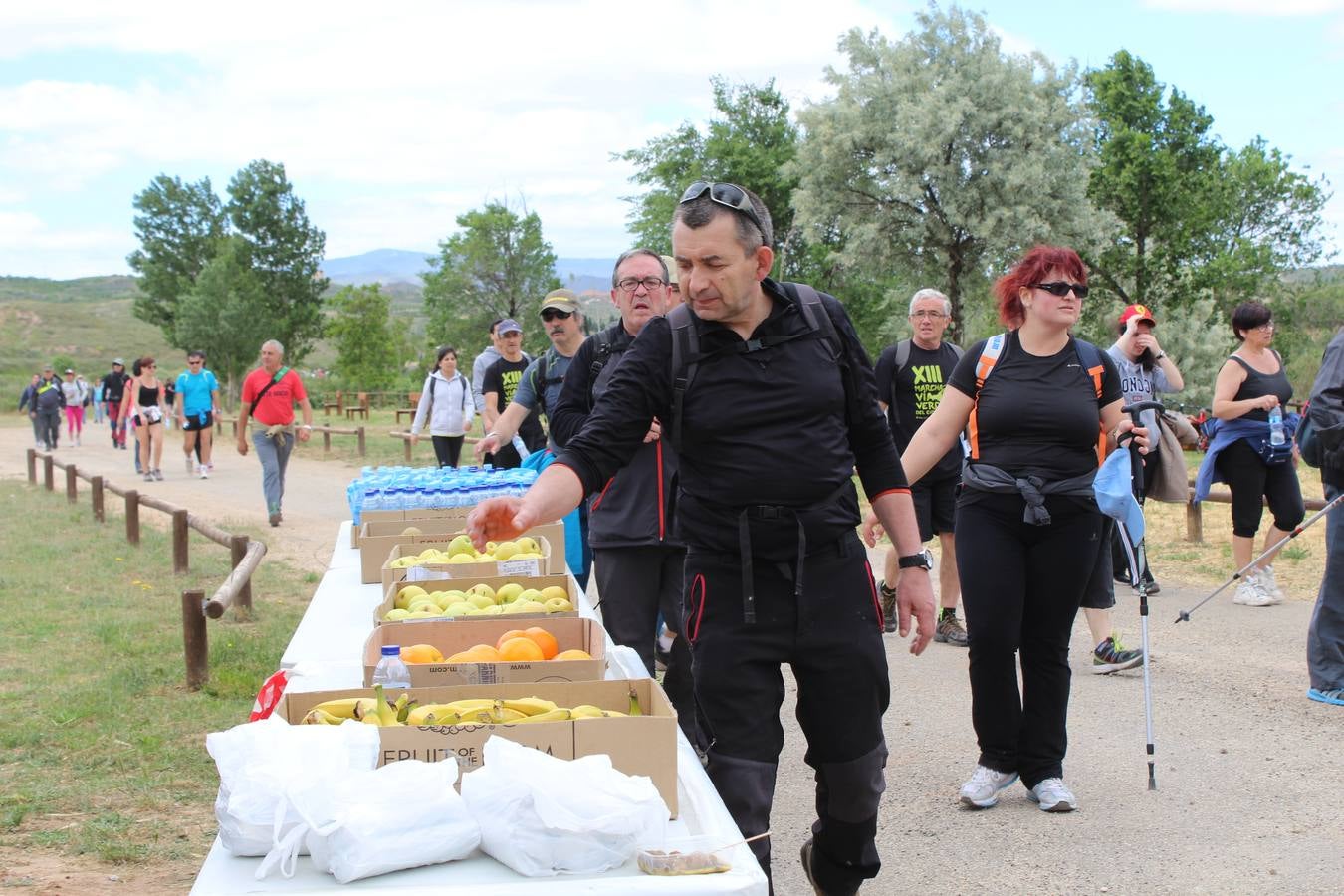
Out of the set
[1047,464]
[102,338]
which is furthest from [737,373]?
[102,338]

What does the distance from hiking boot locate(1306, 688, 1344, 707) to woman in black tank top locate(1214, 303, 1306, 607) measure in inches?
97.2

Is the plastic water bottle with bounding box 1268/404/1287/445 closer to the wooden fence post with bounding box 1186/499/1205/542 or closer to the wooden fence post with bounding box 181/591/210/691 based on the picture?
the wooden fence post with bounding box 1186/499/1205/542

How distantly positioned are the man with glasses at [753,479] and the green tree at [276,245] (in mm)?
72815

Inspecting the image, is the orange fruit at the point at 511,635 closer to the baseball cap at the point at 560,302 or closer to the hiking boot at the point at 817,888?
the hiking boot at the point at 817,888

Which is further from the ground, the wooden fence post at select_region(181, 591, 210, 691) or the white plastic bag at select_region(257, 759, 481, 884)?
the white plastic bag at select_region(257, 759, 481, 884)

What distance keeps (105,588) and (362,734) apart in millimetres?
9572

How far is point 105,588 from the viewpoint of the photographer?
11242mm

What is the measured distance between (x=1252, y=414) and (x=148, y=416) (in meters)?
17.6

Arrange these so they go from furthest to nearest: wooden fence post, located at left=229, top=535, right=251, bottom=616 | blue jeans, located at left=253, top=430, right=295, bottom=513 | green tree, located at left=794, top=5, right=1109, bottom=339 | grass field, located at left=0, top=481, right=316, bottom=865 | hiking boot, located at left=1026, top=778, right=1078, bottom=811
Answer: green tree, located at left=794, top=5, right=1109, bottom=339
blue jeans, located at left=253, top=430, right=295, bottom=513
wooden fence post, located at left=229, top=535, right=251, bottom=616
grass field, located at left=0, top=481, right=316, bottom=865
hiking boot, located at left=1026, top=778, right=1078, bottom=811

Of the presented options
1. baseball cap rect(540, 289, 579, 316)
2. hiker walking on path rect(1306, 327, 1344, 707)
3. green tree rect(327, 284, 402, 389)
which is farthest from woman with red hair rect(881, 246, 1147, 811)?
green tree rect(327, 284, 402, 389)

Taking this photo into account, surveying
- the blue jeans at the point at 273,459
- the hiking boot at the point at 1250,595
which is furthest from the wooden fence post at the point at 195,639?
the hiking boot at the point at 1250,595

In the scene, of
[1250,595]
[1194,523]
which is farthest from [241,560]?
[1194,523]

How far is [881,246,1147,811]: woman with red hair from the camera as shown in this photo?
4852 mm

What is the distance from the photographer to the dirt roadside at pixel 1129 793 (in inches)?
173
